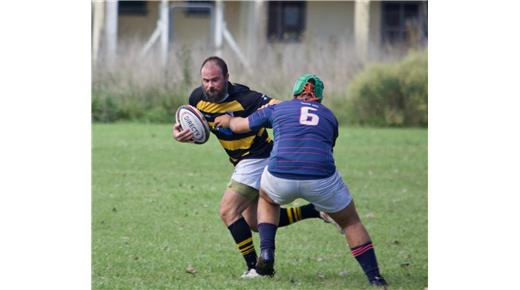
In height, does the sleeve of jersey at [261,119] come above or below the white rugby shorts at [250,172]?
above

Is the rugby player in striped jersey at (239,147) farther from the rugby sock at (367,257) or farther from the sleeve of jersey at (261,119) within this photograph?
the rugby sock at (367,257)

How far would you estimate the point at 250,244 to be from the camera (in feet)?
25.9

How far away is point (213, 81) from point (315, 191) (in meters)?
1.07

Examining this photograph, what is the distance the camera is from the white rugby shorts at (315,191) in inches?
282

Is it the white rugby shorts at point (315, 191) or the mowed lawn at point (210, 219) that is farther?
the mowed lawn at point (210, 219)

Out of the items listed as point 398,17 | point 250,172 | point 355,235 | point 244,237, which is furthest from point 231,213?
point 398,17

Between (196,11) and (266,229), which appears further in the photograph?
(196,11)

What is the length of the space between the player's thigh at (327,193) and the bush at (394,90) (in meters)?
12.2

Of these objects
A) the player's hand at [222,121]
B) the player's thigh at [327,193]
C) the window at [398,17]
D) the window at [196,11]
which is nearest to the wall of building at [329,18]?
the window at [398,17]

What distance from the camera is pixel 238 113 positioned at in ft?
25.5

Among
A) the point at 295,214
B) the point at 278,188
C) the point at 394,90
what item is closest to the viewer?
the point at 278,188

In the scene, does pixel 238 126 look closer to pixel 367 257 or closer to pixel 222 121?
pixel 222 121
